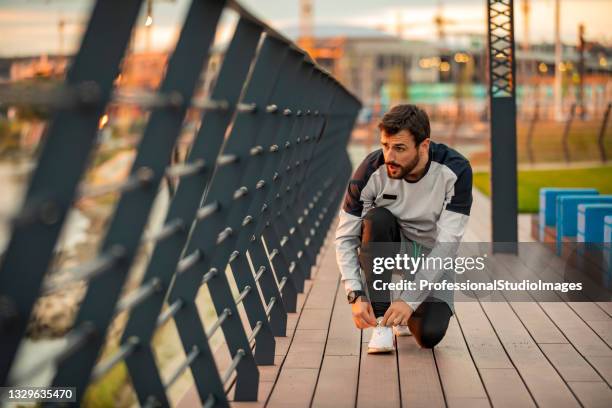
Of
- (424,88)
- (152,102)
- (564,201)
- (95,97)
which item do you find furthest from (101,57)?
(424,88)

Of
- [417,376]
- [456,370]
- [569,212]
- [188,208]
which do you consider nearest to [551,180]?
[569,212]

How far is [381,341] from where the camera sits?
477cm

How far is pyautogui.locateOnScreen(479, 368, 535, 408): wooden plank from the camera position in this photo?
391 centimetres

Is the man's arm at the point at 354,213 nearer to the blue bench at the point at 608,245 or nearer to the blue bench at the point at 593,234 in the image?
the blue bench at the point at 608,245

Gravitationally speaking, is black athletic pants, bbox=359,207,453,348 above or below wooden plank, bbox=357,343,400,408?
above

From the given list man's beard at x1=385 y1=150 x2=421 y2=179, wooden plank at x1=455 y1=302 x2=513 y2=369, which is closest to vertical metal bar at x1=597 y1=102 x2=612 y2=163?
wooden plank at x1=455 y1=302 x2=513 y2=369

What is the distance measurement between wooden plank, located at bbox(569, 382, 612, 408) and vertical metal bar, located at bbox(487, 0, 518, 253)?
375 centimetres

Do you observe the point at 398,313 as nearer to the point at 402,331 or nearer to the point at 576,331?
the point at 402,331

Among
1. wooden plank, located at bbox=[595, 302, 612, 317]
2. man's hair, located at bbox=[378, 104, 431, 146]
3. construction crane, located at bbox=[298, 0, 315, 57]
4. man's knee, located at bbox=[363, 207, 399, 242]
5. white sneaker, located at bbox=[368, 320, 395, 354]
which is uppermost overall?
construction crane, located at bbox=[298, 0, 315, 57]

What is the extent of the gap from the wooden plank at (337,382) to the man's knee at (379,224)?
0.55m

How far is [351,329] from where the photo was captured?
A: 544 cm

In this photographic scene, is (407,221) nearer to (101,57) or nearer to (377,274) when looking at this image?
(377,274)

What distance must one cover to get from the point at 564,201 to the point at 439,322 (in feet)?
10.2

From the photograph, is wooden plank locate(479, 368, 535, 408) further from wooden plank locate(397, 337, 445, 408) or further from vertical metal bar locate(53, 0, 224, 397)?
vertical metal bar locate(53, 0, 224, 397)
